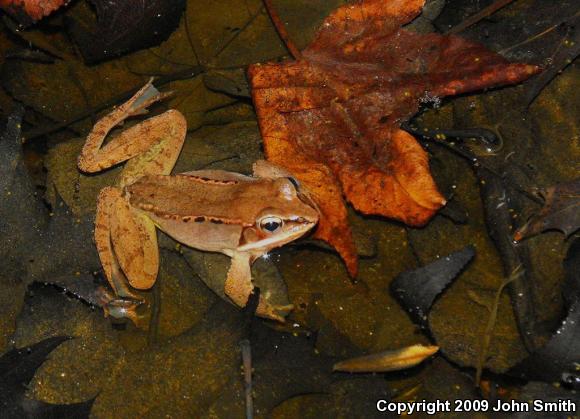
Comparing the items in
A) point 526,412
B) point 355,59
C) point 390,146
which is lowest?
point 526,412

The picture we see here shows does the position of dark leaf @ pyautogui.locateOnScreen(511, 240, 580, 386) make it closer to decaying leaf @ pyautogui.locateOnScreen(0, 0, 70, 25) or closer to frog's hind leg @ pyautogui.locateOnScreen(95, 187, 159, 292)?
frog's hind leg @ pyautogui.locateOnScreen(95, 187, 159, 292)

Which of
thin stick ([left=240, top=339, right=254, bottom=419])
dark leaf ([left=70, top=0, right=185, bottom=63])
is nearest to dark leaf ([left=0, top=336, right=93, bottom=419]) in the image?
thin stick ([left=240, top=339, right=254, bottom=419])

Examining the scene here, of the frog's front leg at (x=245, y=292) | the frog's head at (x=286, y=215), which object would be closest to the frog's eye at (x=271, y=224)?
the frog's head at (x=286, y=215)

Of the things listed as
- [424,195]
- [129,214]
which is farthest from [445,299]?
[129,214]

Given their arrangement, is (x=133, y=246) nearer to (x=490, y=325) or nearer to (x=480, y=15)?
(x=490, y=325)

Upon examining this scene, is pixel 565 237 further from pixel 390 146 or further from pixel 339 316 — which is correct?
pixel 339 316

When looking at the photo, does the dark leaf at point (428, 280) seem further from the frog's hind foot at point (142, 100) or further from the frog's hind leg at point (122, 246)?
the frog's hind foot at point (142, 100)
